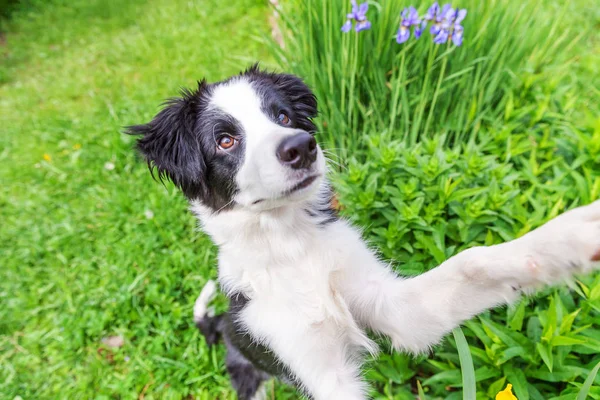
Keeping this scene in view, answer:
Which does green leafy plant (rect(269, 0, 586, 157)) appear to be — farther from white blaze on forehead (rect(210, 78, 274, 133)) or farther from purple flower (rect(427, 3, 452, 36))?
white blaze on forehead (rect(210, 78, 274, 133))

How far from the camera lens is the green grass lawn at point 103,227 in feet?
8.46

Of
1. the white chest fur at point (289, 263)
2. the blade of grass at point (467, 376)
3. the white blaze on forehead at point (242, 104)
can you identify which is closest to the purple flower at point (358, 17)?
the white blaze on forehead at point (242, 104)

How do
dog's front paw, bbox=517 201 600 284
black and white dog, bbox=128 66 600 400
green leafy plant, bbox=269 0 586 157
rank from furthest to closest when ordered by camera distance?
1. green leafy plant, bbox=269 0 586 157
2. black and white dog, bbox=128 66 600 400
3. dog's front paw, bbox=517 201 600 284

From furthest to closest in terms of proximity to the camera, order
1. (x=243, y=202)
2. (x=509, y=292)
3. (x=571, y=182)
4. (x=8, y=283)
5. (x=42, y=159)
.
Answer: (x=42, y=159) < (x=8, y=283) < (x=571, y=182) < (x=243, y=202) < (x=509, y=292)

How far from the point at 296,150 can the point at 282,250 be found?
547 millimetres

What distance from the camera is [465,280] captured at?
1415mm

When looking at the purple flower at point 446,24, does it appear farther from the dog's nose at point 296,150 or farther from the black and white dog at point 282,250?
the dog's nose at point 296,150

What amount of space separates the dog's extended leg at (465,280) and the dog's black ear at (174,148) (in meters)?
0.81

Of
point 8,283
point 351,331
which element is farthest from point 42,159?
point 351,331

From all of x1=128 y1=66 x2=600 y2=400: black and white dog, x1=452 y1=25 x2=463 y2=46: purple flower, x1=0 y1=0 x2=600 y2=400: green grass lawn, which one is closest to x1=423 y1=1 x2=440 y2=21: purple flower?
x1=452 y1=25 x2=463 y2=46: purple flower

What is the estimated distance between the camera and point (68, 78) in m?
5.59

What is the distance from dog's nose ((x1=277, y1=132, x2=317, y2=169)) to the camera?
1.46 metres

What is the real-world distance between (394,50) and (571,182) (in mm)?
1423

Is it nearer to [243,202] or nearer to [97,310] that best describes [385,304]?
[243,202]
